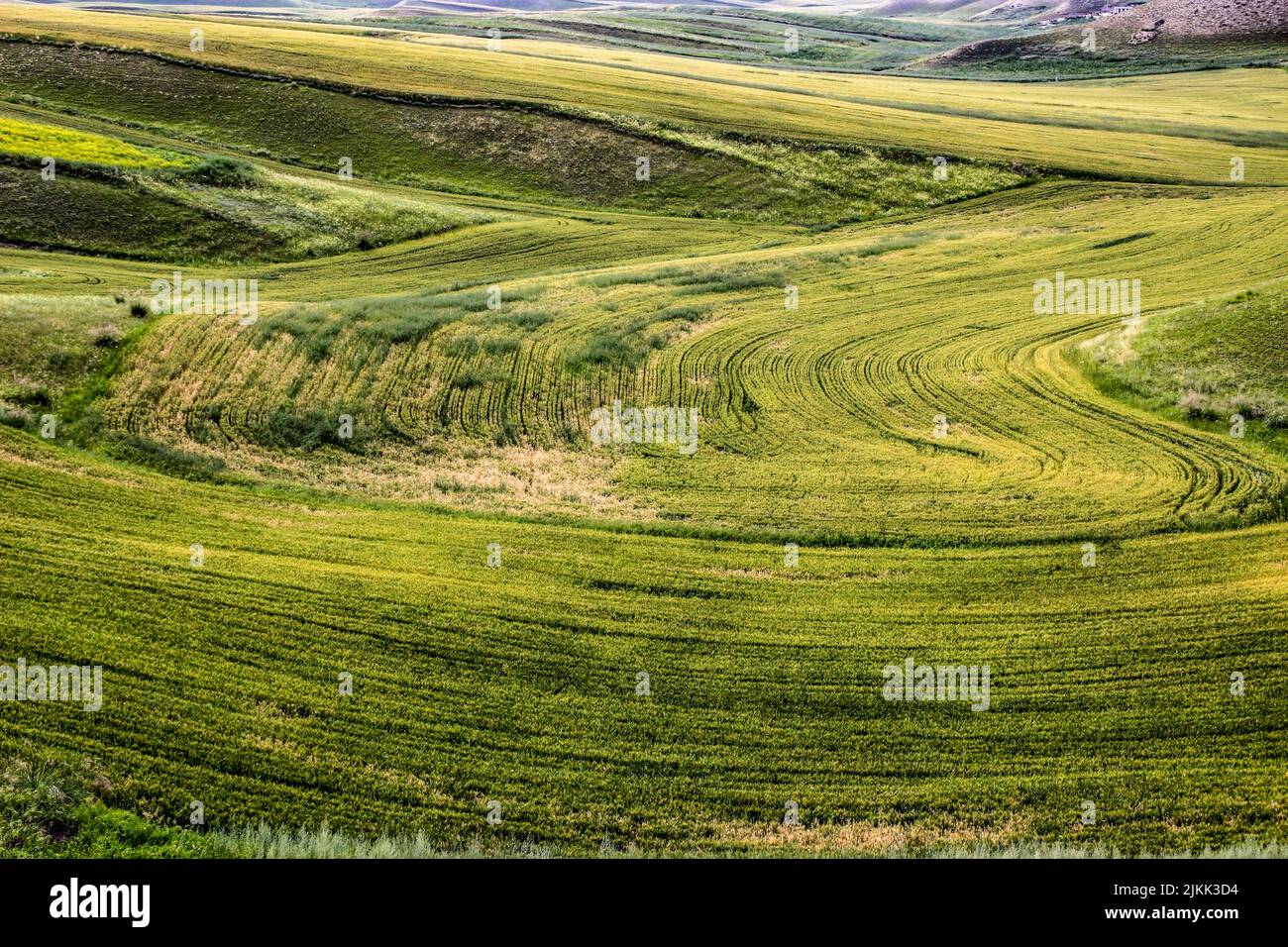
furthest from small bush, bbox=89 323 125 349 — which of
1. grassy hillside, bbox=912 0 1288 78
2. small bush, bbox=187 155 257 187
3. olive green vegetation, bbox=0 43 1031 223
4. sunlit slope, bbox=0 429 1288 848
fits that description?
grassy hillside, bbox=912 0 1288 78

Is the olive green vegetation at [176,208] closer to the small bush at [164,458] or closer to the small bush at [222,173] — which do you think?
the small bush at [222,173]

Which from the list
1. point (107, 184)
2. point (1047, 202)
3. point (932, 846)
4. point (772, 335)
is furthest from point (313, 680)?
point (1047, 202)

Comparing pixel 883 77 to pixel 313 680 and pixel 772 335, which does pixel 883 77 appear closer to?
pixel 772 335

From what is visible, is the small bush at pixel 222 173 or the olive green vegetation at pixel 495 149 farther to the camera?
the olive green vegetation at pixel 495 149

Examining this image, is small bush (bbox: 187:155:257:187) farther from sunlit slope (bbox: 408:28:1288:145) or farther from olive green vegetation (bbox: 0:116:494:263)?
sunlit slope (bbox: 408:28:1288:145)

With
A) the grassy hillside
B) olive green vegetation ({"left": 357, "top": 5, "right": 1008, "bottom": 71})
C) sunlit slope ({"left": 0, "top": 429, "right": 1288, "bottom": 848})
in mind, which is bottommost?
sunlit slope ({"left": 0, "top": 429, "right": 1288, "bottom": 848})

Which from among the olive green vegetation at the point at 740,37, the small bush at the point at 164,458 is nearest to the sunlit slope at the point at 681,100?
the small bush at the point at 164,458
